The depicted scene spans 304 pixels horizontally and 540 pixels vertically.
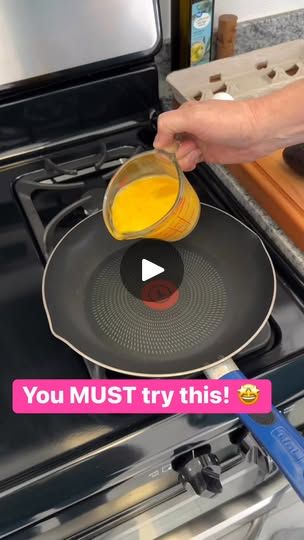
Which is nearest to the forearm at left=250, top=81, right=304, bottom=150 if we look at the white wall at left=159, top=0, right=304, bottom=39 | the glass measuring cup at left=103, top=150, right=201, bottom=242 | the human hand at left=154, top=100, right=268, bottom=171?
the human hand at left=154, top=100, right=268, bottom=171

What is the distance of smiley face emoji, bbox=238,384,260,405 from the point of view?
47cm

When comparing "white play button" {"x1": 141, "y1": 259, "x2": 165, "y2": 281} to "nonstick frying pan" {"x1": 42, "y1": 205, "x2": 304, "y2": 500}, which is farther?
"white play button" {"x1": 141, "y1": 259, "x2": 165, "y2": 281}

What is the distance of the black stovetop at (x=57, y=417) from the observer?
0.45 meters

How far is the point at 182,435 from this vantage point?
479 mm

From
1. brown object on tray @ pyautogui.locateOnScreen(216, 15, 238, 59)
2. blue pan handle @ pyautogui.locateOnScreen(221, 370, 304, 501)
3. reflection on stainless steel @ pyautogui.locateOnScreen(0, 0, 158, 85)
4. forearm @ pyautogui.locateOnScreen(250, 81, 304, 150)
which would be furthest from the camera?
brown object on tray @ pyautogui.locateOnScreen(216, 15, 238, 59)

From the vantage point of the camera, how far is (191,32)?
2.55 feet

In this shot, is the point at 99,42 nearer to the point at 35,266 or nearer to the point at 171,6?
the point at 171,6

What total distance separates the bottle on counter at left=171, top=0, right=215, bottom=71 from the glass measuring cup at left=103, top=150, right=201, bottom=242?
27 cm

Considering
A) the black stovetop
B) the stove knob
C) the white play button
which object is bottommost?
the stove knob

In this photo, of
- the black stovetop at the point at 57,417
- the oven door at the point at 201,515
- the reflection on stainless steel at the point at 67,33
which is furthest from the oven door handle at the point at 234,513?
the reflection on stainless steel at the point at 67,33

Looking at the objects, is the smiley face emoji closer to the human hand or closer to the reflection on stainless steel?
the human hand

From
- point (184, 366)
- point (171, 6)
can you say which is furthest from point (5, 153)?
point (184, 366)

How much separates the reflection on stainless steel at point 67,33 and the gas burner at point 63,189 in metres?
0.13

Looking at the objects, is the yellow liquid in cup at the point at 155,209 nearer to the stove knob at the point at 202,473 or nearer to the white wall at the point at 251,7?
the stove knob at the point at 202,473
